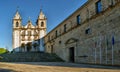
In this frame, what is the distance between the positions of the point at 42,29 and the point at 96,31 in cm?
4444

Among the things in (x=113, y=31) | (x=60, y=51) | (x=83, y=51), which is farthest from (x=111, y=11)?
(x=60, y=51)

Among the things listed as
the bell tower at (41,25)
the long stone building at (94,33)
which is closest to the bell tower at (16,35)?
the bell tower at (41,25)

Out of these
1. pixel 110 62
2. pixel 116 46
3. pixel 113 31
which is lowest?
pixel 110 62

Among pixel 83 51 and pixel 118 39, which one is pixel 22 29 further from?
pixel 118 39

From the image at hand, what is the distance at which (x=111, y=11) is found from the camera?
1956 cm

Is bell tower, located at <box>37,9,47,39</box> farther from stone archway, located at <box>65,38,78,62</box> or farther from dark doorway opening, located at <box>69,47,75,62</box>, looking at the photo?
dark doorway opening, located at <box>69,47,75,62</box>

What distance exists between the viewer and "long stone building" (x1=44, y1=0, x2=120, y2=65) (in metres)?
18.8

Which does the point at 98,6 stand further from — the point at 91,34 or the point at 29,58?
the point at 29,58

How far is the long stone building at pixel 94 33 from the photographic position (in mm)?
18812

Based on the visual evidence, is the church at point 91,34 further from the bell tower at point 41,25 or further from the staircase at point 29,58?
the bell tower at point 41,25

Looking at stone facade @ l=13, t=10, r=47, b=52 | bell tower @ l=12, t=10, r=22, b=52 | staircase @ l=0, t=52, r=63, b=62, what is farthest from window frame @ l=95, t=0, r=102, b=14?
bell tower @ l=12, t=10, r=22, b=52

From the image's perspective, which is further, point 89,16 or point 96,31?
point 89,16

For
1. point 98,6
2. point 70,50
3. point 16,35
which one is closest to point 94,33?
point 98,6

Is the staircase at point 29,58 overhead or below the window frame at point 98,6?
below
